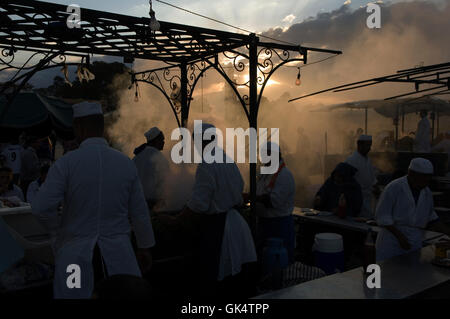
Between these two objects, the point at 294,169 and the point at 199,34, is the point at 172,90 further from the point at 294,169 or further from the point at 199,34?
the point at 294,169

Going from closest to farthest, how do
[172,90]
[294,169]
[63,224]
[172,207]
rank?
[63,224] → [172,207] → [172,90] → [294,169]

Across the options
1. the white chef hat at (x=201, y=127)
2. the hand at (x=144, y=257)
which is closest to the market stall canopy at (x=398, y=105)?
the white chef hat at (x=201, y=127)

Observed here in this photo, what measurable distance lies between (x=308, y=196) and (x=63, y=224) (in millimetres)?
9018

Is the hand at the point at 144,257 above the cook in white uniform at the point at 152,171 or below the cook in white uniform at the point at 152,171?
below

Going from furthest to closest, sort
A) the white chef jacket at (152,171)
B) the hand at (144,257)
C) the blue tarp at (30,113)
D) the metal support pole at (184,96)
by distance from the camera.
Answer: the blue tarp at (30,113), the metal support pole at (184,96), the white chef jacket at (152,171), the hand at (144,257)

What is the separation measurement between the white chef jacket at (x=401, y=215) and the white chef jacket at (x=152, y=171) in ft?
8.73

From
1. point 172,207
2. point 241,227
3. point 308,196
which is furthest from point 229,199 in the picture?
point 308,196

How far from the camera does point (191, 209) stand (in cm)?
364

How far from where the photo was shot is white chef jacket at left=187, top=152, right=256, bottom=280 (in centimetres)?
357

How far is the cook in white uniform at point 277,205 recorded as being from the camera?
4629 mm

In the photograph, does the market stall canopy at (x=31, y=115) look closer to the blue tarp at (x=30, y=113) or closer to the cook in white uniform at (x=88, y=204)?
the blue tarp at (x=30, y=113)

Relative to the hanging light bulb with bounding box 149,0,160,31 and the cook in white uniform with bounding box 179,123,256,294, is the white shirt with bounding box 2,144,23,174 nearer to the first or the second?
the hanging light bulb with bounding box 149,0,160,31

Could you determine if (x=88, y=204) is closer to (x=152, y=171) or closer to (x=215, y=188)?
(x=215, y=188)

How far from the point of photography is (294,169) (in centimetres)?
1483
